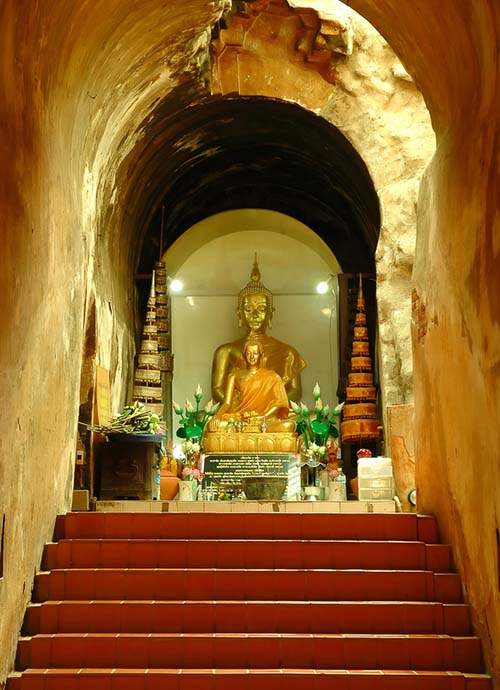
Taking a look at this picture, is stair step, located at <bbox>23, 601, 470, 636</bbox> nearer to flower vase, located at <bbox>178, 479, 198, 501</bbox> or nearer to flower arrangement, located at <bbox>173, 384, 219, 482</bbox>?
flower vase, located at <bbox>178, 479, 198, 501</bbox>

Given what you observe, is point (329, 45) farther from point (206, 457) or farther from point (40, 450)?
point (40, 450)

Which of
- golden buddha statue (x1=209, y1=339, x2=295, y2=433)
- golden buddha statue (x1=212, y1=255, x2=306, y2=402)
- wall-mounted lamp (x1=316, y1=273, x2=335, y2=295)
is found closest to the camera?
golden buddha statue (x1=209, y1=339, x2=295, y2=433)

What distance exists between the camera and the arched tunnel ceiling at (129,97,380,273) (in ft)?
33.2

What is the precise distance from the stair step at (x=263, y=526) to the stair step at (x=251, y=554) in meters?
0.18

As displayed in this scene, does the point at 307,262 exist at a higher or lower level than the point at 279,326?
higher

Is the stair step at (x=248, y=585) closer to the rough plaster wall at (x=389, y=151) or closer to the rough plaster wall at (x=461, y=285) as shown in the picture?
the rough plaster wall at (x=461, y=285)

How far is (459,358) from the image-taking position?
5.25 metres

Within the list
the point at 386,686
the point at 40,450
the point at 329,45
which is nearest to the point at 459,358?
the point at 386,686

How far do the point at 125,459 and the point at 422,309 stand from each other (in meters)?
3.18

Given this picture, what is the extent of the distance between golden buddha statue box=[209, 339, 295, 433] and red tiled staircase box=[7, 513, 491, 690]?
4.87 metres

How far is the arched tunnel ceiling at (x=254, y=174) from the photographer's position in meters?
10.1

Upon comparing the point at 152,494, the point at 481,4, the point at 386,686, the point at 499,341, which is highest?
the point at 481,4

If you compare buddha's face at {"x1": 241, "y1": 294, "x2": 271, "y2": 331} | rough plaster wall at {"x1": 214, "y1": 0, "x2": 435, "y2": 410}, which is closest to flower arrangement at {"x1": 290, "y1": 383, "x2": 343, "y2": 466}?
rough plaster wall at {"x1": 214, "y1": 0, "x2": 435, "y2": 410}

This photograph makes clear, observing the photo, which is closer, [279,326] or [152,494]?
[152,494]
